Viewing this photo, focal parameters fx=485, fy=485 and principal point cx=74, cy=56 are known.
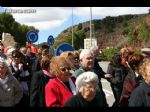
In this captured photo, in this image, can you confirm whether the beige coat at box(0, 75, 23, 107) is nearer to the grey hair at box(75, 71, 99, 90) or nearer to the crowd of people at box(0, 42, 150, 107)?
the crowd of people at box(0, 42, 150, 107)

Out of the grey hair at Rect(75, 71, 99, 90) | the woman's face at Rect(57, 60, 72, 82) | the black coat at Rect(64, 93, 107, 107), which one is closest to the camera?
the black coat at Rect(64, 93, 107, 107)

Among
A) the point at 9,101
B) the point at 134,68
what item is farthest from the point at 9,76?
the point at 134,68

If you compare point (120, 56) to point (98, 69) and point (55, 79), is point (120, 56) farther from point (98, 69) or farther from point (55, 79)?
point (55, 79)

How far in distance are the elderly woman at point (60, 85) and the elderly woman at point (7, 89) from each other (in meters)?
0.91

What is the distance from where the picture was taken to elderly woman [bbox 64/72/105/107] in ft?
13.9

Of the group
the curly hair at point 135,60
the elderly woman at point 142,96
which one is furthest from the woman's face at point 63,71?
the curly hair at point 135,60

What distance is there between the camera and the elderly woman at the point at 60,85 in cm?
461

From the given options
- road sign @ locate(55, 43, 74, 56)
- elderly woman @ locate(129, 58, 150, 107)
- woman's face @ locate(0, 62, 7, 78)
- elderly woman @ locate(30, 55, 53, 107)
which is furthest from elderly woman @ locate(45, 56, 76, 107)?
road sign @ locate(55, 43, 74, 56)

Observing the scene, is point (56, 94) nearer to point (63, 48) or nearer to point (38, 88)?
point (38, 88)

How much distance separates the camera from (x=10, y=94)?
5656 millimetres

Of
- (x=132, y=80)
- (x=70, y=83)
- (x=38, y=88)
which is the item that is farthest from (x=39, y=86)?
(x=70, y=83)

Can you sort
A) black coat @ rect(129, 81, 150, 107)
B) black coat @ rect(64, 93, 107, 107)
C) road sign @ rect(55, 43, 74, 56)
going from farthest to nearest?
1. road sign @ rect(55, 43, 74, 56)
2. black coat @ rect(129, 81, 150, 107)
3. black coat @ rect(64, 93, 107, 107)

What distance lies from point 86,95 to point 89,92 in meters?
0.04

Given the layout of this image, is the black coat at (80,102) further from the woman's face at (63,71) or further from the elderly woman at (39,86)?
the elderly woman at (39,86)
